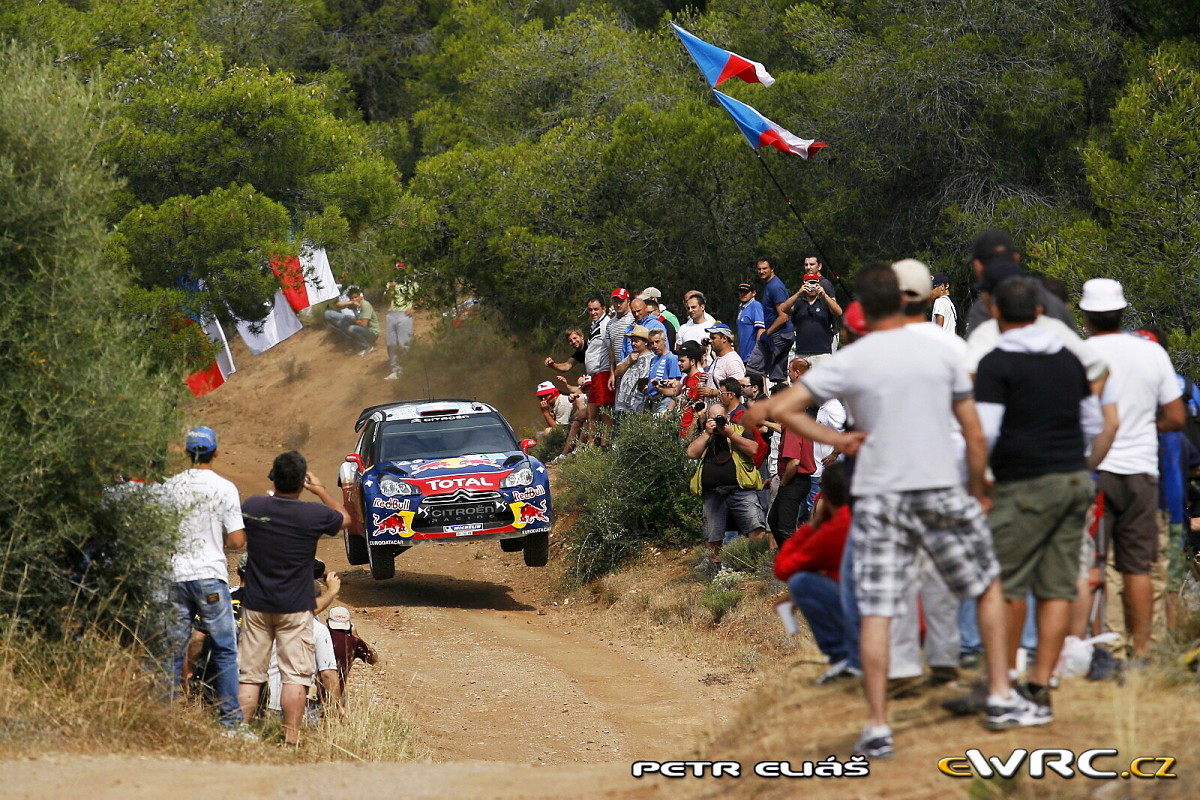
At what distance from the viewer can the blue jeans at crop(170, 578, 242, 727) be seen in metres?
8.01

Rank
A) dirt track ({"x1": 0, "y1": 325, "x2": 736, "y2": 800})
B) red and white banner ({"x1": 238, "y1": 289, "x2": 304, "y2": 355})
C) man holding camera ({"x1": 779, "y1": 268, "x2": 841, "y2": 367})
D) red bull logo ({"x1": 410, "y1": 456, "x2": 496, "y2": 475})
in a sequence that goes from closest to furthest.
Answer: dirt track ({"x1": 0, "y1": 325, "x2": 736, "y2": 800}) < red bull logo ({"x1": 410, "y1": 456, "x2": 496, "y2": 475}) < man holding camera ({"x1": 779, "y1": 268, "x2": 841, "y2": 367}) < red and white banner ({"x1": 238, "y1": 289, "x2": 304, "y2": 355})

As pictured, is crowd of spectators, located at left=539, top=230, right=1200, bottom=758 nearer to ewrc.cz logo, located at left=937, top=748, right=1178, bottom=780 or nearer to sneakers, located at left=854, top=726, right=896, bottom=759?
sneakers, located at left=854, top=726, right=896, bottom=759

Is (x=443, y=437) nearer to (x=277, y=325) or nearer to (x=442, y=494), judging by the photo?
(x=442, y=494)

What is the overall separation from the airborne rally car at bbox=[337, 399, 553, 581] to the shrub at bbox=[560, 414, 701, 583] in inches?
53.7

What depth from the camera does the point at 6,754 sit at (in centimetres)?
689

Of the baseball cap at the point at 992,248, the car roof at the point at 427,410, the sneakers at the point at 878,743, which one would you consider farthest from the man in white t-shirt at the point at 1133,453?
the car roof at the point at 427,410

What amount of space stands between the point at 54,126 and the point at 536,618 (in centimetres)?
819

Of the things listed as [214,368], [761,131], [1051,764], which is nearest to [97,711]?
[1051,764]

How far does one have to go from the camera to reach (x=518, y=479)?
14125mm

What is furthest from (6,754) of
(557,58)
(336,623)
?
(557,58)

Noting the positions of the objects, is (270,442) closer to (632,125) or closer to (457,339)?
(457,339)

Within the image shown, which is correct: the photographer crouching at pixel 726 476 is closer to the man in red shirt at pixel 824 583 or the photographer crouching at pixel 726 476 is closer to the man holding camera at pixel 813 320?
the man holding camera at pixel 813 320

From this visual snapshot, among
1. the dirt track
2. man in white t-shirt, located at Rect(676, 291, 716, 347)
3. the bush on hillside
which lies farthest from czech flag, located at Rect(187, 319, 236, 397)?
the bush on hillside

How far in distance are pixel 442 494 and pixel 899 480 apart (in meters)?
9.18
